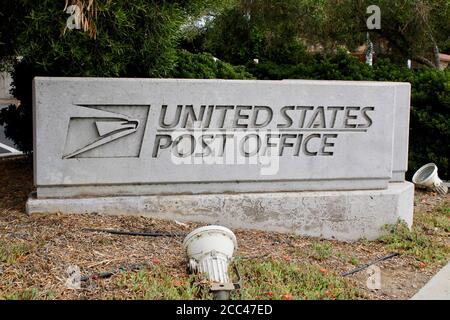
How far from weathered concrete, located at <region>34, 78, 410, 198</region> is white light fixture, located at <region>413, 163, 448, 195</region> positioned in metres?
2.38

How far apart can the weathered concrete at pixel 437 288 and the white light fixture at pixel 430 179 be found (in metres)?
3.37

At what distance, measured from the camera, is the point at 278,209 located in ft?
19.5

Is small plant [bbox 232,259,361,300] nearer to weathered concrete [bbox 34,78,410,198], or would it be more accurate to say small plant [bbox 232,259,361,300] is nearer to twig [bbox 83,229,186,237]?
twig [bbox 83,229,186,237]

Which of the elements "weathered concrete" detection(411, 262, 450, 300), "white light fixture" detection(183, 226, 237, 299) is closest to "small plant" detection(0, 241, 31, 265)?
"white light fixture" detection(183, 226, 237, 299)

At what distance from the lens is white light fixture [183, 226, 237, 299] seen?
421 cm

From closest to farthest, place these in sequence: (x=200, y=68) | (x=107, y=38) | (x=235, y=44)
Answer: (x=107, y=38) → (x=200, y=68) → (x=235, y=44)

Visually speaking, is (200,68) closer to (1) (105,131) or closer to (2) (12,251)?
(1) (105,131)

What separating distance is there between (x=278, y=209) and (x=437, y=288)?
1.71 m

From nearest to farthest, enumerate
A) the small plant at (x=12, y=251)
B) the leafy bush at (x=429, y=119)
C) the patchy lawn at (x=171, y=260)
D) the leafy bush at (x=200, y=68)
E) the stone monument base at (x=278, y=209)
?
the patchy lawn at (x=171, y=260) → the small plant at (x=12, y=251) → the stone monument base at (x=278, y=209) → the leafy bush at (x=200, y=68) → the leafy bush at (x=429, y=119)

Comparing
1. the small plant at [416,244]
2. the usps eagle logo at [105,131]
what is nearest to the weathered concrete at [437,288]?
the small plant at [416,244]

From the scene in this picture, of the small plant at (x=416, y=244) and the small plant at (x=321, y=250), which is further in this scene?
the small plant at (x=416, y=244)

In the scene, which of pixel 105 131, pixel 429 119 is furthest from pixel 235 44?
pixel 105 131

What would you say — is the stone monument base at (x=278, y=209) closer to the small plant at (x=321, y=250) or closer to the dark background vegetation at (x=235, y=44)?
the small plant at (x=321, y=250)

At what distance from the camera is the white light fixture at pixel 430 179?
27.7ft
